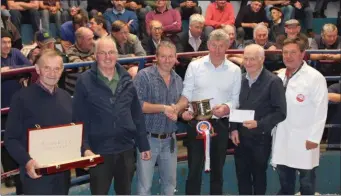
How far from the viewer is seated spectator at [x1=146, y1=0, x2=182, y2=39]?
10.1 m

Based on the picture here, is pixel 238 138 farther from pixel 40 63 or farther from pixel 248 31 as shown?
pixel 248 31

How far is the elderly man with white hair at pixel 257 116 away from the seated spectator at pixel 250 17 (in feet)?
17.5

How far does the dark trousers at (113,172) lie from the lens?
198 inches

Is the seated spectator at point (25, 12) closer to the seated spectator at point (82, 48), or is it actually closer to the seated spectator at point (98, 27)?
the seated spectator at point (98, 27)

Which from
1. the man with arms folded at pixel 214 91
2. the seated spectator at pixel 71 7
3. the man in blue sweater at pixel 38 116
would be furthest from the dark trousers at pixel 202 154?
the seated spectator at pixel 71 7

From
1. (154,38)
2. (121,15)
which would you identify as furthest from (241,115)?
(121,15)

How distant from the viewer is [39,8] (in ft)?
35.4

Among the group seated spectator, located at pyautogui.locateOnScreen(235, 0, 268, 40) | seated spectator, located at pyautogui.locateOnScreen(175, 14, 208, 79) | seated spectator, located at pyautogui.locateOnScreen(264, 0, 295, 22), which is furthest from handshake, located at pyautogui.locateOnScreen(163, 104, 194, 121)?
seated spectator, located at pyautogui.locateOnScreen(264, 0, 295, 22)

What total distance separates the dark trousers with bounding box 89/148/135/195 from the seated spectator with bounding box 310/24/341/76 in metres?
3.13

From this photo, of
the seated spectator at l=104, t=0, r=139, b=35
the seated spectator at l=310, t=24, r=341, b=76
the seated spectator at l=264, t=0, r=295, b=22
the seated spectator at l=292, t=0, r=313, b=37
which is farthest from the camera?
the seated spectator at l=292, t=0, r=313, b=37

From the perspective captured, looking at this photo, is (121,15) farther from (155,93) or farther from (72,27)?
(155,93)

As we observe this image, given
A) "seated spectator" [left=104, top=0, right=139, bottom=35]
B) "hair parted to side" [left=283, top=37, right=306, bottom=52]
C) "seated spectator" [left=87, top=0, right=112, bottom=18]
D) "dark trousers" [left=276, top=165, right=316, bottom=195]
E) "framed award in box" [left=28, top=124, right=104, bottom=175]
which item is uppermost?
"seated spectator" [left=87, top=0, right=112, bottom=18]

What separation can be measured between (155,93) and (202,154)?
82cm

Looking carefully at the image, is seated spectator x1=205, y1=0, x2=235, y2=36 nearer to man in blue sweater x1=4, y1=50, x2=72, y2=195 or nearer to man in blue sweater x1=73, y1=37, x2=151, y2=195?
man in blue sweater x1=73, y1=37, x2=151, y2=195
